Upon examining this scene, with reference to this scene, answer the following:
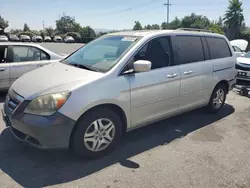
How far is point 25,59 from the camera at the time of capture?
243 inches

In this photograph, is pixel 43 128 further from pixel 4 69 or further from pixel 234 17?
pixel 234 17

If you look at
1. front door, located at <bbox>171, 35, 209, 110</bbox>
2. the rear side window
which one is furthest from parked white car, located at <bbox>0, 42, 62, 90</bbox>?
the rear side window

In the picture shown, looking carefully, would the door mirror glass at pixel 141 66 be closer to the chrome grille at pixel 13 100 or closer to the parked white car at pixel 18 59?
the chrome grille at pixel 13 100

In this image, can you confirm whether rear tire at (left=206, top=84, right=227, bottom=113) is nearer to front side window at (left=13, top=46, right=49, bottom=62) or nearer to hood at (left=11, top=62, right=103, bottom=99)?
hood at (left=11, top=62, right=103, bottom=99)

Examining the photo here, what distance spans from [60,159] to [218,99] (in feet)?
11.7

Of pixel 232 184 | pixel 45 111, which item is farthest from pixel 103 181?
pixel 232 184

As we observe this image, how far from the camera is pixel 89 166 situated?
3.15m

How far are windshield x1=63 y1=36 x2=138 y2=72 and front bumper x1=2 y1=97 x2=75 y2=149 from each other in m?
0.91

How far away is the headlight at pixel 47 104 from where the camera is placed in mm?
2875

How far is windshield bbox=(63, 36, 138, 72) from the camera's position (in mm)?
3498

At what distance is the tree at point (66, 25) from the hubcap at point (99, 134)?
7885 centimetres

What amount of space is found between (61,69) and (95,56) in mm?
567

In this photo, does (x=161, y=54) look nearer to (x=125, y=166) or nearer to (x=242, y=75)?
(x=125, y=166)

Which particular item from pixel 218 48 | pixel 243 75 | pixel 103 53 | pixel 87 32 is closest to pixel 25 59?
pixel 103 53
